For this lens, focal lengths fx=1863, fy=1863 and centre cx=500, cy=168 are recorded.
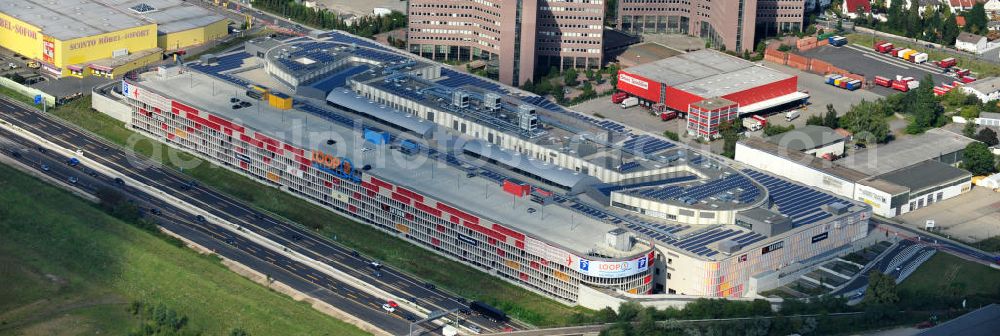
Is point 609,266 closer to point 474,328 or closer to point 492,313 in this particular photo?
point 492,313

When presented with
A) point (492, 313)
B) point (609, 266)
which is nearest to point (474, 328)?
point (492, 313)

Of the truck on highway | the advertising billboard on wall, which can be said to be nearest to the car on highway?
the truck on highway

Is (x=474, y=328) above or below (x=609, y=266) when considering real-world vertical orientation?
below

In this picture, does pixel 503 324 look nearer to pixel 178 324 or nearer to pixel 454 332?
pixel 454 332

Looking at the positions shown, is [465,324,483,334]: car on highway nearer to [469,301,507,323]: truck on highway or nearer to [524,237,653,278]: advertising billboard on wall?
[469,301,507,323]: truck on highway

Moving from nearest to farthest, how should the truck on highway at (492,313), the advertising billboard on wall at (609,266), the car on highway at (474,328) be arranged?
the car on highway at (474,328)
the advertising billboard on wall at (609,266)
the truck on highway at (492,313)

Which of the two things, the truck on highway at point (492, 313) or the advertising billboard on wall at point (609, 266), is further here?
the truck on highway at point (492, 313)

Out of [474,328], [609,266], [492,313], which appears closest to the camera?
[474,328]

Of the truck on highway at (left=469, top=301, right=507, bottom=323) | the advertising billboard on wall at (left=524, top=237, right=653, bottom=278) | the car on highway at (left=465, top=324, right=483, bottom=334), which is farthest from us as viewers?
the truck on highway at (left=469, top=301, right=507, bottom=323)

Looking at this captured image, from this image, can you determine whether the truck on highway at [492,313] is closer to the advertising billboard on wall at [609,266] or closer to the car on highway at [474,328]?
the car on highway at [474,328]

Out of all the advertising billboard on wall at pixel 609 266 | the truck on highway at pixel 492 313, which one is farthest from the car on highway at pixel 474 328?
the advertising billboard on wall at pixel 609 266

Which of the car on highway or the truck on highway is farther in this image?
the truck on highway
